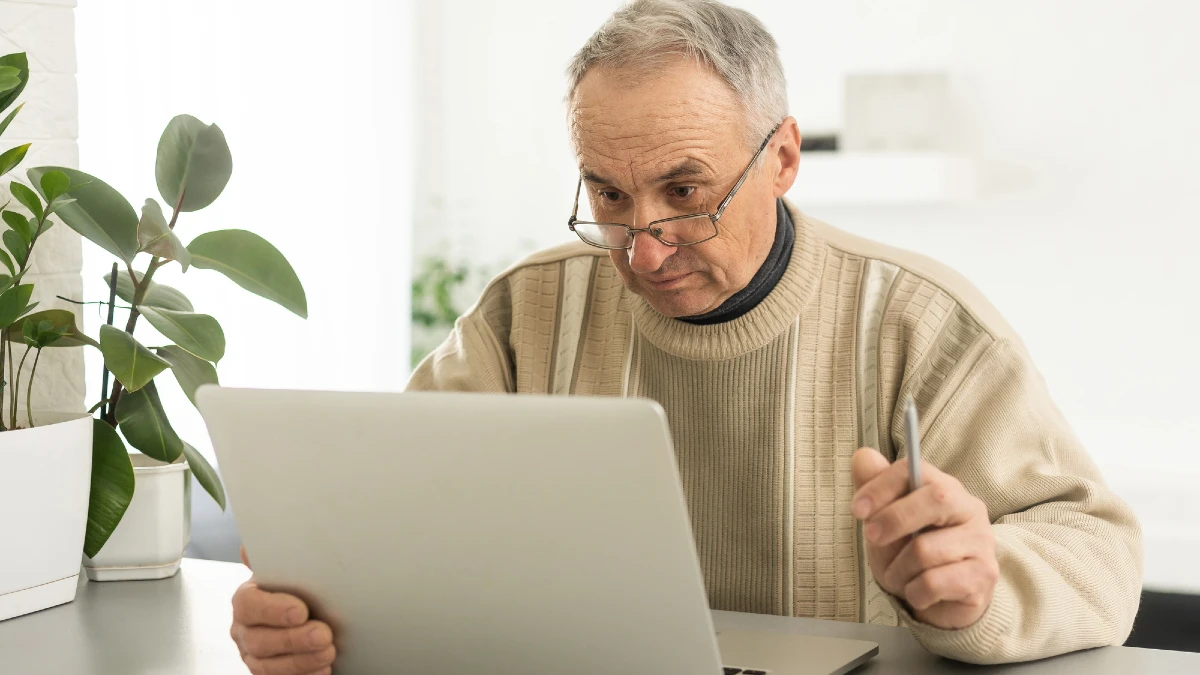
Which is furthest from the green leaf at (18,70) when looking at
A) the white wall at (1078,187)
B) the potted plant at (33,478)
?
the white wall at (1078,187)

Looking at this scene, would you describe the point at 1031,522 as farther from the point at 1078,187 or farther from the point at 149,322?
the point at 1078,187

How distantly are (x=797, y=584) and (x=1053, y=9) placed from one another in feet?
9.05

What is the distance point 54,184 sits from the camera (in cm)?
133

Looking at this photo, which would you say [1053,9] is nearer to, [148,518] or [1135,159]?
[1135,159]

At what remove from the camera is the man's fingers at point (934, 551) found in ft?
3.09

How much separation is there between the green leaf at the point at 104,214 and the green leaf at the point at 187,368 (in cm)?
12

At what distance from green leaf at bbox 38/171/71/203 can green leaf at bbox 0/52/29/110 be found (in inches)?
4.5

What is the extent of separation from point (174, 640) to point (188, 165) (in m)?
0.62

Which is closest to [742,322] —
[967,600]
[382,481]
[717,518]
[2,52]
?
[717,518]

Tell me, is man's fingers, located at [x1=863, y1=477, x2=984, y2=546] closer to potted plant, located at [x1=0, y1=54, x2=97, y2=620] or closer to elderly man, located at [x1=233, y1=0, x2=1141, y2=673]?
elderly man, located at [x1=233, y1=0, x2=1141, y2=673]

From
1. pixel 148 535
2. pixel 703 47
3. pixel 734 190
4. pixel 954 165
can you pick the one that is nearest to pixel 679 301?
pixel 734 190

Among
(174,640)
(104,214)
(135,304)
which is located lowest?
(174,640)

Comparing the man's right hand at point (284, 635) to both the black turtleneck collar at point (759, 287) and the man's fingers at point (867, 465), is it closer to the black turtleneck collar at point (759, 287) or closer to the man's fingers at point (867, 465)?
the man's fingers at point (867, 465)

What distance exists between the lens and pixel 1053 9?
368cm
